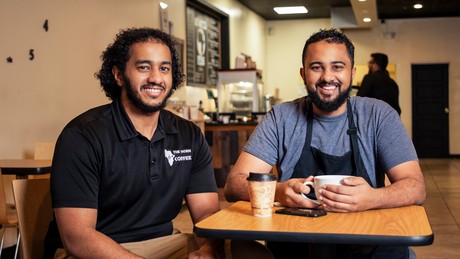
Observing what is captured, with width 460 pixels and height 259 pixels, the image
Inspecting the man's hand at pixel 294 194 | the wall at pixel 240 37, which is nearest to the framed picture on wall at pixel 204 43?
the wall at pixel 240 37

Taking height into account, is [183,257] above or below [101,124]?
below

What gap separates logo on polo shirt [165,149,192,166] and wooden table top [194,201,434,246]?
1.45 feet

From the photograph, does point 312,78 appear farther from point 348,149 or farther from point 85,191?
point 85,191

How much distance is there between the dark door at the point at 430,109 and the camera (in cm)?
1393

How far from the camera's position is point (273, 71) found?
1441 cm

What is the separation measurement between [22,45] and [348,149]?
3857mm

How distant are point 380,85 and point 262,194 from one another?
23.2ft

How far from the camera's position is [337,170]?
93.0 inches

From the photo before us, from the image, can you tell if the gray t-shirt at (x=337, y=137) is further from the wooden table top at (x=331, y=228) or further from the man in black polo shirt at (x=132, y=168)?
the wooden table top at (x=331, y=228)

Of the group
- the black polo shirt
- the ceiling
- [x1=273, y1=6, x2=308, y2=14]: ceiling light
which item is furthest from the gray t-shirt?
[x1=273, y1=6, x2=308, y2=14]: ceiling light

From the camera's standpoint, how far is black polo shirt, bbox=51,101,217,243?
2.11m

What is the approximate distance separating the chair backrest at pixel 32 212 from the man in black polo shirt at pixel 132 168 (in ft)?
0.24

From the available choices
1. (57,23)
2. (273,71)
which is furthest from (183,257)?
(273,71)

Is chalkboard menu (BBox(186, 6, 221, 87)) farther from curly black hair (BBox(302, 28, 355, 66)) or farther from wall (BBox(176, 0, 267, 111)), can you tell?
curly black hair (BBox(302, 28, 355, 66))
